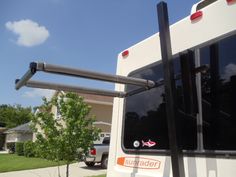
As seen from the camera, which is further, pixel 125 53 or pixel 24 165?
pixel 24 165

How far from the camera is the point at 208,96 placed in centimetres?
262

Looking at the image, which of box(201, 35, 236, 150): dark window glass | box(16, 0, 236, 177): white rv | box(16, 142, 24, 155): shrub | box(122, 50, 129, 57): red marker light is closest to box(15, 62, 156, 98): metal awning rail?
box(16, 0, 236, 177): white rv

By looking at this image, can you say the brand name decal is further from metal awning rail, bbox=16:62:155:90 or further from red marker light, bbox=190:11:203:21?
red marker light, bbox=190:11:203:21

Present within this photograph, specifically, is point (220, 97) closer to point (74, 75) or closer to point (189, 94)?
point (189, 94)

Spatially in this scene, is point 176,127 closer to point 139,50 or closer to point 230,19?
point 230,19

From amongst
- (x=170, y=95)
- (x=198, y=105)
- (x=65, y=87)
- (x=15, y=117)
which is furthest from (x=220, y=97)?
(x=15, y=117)

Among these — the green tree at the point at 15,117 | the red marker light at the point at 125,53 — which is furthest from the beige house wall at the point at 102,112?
the green tree at the point at 15,117

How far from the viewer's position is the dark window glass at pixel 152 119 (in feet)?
8.85

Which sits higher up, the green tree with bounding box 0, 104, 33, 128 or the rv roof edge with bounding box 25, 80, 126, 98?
the green tree with bounding box 0, 104, 33, 128

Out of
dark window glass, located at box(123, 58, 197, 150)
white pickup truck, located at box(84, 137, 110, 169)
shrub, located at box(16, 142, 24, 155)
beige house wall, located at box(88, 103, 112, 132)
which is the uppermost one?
beige house wall, located at box(88, 103, 112, 132)

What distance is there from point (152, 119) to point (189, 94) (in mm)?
663

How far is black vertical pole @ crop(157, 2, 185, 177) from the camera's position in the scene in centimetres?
238

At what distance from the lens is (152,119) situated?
315cm

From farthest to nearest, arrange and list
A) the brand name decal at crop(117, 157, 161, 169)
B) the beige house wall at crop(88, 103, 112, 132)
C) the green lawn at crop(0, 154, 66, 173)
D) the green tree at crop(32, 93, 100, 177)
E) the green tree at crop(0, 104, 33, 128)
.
A: the green tree at crop(0, 104, 33, 128) < the beige house wall at crop(88, 103, 112, 132) < the green lawn at crop(0, 154, 66, 173) < the green tree at crop(32, 93, 100, 177) < the brand name decal at crop(117, 157, 161, 169)
